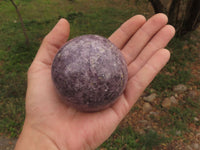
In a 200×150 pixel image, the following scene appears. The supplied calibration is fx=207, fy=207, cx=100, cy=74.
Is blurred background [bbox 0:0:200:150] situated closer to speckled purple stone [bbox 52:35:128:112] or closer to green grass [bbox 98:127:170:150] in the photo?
green grass [bbox 98:127:170:150]

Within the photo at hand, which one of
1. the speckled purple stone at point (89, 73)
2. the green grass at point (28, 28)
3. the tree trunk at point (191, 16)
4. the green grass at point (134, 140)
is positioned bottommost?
the green grass at point (134, 140)

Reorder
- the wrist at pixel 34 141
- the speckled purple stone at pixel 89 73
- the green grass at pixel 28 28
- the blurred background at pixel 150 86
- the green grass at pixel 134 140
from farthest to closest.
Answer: the green grass at pixel 28 28 → the blurred background at pixel 150 86 → the green grass at pixel 134 140 → the wrist at pixel 34 141 → the speckled purple stone at pixel 89 73

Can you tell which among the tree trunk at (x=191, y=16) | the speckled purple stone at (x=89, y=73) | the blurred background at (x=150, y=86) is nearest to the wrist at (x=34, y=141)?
the speckled purple stone at (x=89, y=73)

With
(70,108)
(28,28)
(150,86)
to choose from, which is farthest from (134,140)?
(28,28)

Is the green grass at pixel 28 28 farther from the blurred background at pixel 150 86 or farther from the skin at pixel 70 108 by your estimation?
the skin at pixel 70 108

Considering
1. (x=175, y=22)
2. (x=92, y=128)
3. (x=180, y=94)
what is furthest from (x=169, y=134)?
(x=175, y=22)

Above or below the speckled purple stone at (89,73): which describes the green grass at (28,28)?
below

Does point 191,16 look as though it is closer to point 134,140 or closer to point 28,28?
point 134,140

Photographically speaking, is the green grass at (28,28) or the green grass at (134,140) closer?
the green grass at (134,140)

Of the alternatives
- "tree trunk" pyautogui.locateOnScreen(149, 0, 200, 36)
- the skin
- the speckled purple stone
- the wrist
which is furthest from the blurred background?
the speckled purple stone
